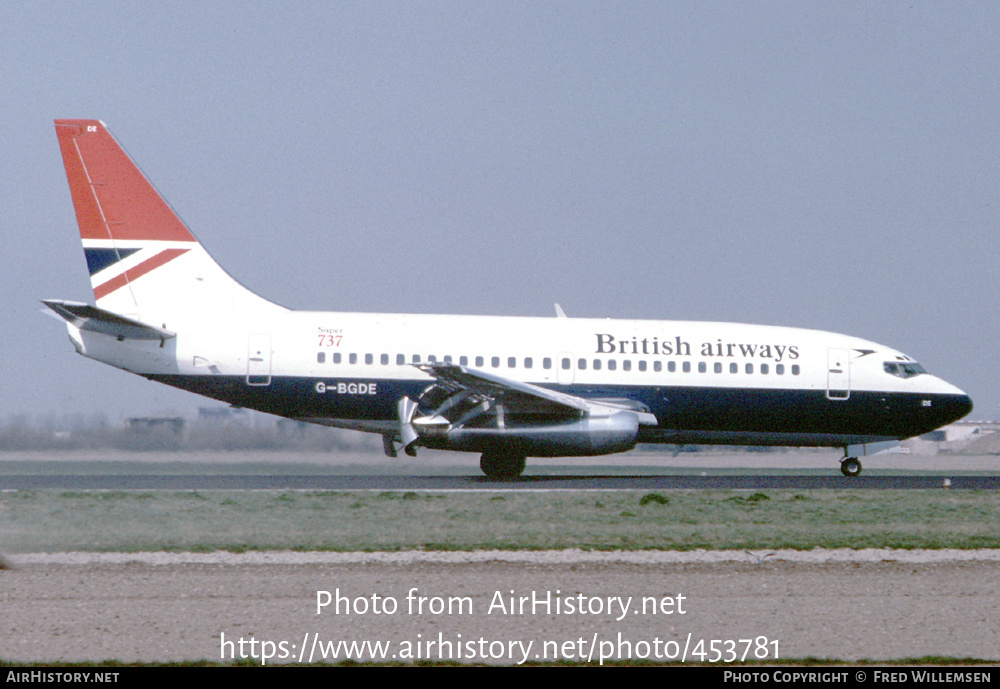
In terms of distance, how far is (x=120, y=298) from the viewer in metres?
25.9

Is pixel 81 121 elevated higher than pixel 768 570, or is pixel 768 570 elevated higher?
pixel 81 121

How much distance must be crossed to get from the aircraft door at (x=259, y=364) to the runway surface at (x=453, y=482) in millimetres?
2204

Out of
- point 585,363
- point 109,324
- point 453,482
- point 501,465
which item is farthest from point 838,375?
point 109,324

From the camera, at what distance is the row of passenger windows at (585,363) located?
24.7m

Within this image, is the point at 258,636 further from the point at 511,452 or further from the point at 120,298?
the point at 120,298

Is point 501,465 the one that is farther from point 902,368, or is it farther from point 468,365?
point 902,368

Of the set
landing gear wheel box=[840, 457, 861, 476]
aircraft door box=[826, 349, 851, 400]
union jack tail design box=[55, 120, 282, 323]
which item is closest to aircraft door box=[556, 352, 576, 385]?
aircraft door box=[826, 349, 851, 400]

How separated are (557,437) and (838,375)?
773cm

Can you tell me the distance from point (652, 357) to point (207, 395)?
10643 mm

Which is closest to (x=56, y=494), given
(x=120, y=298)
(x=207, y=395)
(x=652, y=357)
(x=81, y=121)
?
(x=207, y=395)

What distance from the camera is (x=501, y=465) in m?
24.5

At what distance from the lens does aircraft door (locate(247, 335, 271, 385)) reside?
2445 centimetres

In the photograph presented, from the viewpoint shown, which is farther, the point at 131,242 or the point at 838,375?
the point at 838,375

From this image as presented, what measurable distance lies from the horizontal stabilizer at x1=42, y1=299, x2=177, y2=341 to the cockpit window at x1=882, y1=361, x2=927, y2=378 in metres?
17.5
